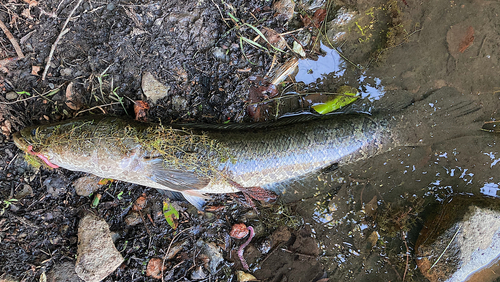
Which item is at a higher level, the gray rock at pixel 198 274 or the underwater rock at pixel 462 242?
the underwater rock at pixel 462 242

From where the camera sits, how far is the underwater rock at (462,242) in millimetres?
3947

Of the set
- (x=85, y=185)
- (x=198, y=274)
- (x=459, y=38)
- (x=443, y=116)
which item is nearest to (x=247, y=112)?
(x=198, y=274)

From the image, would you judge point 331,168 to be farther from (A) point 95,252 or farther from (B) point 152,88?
(A) point 95,252

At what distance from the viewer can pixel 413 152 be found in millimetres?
4230

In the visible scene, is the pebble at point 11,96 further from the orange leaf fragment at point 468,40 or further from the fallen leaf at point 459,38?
the orange leaf fragment at point 468,40

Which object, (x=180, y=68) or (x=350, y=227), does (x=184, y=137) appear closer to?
(x=180, y=68)

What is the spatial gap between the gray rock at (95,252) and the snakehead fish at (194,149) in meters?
0.92

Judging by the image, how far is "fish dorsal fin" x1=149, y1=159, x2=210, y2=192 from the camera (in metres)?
3.65

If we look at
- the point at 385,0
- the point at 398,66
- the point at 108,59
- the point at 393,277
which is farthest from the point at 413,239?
the point at 108,59

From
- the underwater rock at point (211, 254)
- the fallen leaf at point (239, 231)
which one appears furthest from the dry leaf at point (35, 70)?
the fallen leaf at point (239, 231)

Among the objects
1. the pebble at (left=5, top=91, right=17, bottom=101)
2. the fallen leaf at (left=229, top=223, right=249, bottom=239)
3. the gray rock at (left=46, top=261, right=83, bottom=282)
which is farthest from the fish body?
the gray rock at (left=46, top=261, right=83, bottom=282)

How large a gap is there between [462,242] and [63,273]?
19.9 ft

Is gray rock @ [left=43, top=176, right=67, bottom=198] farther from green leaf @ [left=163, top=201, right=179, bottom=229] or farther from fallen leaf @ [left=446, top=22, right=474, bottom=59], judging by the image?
fallen leaf @ [left=446, top=22, right=474, bottom=59]

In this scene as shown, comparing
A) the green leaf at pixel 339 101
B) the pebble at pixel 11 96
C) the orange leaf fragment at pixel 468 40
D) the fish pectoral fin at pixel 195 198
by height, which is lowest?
the fish pectoral fin at pixel 195 198
